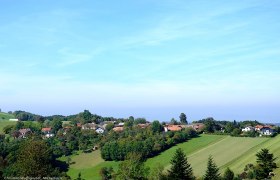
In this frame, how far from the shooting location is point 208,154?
112812mm

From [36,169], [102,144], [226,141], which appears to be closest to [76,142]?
[102,144]

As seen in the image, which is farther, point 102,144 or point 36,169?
point 102,144

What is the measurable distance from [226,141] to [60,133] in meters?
61.2

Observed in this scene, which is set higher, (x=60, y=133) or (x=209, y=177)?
(x=60, y=133)

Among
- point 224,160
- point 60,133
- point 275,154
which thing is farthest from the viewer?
point 60,133

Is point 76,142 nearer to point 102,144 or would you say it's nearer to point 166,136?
point 102,144

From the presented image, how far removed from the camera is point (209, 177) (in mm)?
60500

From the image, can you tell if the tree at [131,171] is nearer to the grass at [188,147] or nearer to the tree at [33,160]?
the tree at [33,160]

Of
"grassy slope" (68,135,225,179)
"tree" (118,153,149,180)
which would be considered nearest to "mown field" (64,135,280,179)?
"grassy slope" (68,135,225,179)

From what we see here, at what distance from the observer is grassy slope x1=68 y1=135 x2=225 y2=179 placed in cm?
10819

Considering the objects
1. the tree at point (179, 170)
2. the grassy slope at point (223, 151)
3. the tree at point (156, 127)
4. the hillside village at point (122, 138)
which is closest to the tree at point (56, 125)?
the hillside village at point (122, 138)

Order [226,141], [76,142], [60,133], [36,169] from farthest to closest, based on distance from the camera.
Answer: [60,133] → [76,142] → [226,141] → [36,169]

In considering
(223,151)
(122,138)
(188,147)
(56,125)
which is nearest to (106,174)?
(223,151)

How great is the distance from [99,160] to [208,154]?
1229 inches
